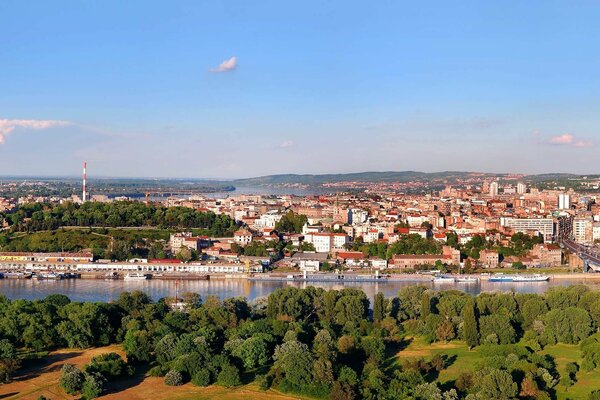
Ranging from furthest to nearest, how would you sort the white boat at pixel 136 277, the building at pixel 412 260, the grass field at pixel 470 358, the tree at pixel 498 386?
the building at pixel 412 260, the white boat at pixel 136 277, the grass field at pixel 470 358, the tree at pixel 498 386

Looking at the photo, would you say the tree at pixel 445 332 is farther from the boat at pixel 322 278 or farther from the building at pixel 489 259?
the building at pixel 489 259

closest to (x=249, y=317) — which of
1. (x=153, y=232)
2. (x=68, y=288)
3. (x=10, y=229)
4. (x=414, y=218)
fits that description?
(x=68, y=288)

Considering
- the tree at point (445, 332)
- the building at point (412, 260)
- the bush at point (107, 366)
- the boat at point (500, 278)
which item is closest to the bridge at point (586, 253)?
the boat at point (500, 278)

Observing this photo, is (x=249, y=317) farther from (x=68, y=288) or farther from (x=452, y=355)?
(x=68, y=288)

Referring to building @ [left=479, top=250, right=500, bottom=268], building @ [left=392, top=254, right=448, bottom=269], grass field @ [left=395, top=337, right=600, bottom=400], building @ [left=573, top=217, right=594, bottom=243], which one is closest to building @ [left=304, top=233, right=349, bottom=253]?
building @ [left=392, top=254, right=448, bottom=269]

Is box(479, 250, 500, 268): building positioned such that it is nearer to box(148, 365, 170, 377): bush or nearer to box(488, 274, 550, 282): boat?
box(488, 274, 550, 282): boat
